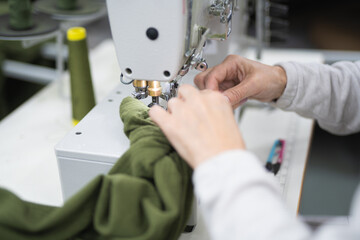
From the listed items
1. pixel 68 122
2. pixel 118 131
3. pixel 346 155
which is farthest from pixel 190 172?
pixel 346 155

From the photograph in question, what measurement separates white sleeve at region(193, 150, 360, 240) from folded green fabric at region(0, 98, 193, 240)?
9cm

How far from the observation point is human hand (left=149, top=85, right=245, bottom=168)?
2.27 ft

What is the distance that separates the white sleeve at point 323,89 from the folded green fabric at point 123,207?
1.77 ft

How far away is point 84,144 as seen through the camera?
88 cm

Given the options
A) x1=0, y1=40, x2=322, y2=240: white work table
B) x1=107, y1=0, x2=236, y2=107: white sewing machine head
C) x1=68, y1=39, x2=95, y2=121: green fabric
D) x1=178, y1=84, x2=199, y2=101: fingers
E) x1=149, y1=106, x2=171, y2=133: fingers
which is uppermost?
x1=107, y1=0, x2=236, y2=107: white sewing machine head

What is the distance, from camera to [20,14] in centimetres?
155

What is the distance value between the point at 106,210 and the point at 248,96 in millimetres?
558

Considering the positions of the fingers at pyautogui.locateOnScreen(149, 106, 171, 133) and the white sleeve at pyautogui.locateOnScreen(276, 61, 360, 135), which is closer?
the fingers at pyautogui.locateOnScreen(149, 106, 171, 133)

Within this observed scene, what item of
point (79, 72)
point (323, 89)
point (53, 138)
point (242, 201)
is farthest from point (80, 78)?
point (242, 201)

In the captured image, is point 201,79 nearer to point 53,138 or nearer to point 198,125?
point 198,125

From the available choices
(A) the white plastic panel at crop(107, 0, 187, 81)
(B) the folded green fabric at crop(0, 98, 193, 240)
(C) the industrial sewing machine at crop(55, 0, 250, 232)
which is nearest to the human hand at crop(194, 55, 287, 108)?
(C) the industrial sewing machine at crop(55, 0, 250, 232)

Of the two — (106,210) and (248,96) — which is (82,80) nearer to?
(248,96)

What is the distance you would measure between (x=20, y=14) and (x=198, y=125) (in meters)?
1.12

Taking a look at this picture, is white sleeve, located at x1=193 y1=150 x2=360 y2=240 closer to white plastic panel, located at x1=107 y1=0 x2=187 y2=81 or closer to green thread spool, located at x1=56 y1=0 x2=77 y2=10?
white plastic panel, located at x1=107 y1=0 x2=187 y2=81
